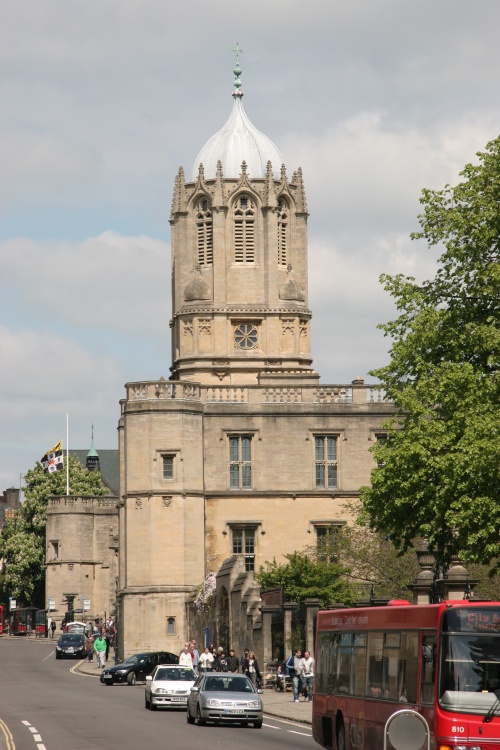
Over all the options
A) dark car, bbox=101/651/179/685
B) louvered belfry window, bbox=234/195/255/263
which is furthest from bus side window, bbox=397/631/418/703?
louvered belfry window, bbox=234/195/255/263

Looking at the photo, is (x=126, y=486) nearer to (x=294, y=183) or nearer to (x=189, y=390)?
(x=189, y=390)

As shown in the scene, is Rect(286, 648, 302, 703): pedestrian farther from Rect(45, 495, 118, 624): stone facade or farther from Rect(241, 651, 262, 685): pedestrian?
Rect(45, 495, 118, 624): stone facade

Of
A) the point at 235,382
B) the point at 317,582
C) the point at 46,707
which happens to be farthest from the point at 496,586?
the point at 235,382

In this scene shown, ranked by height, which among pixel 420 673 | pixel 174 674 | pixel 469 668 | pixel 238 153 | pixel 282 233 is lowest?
pixel 174 674

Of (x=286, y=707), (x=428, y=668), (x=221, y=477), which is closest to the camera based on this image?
(x=428, y=668)

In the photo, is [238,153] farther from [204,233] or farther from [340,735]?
[340,735]

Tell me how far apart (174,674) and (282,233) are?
4038 cm

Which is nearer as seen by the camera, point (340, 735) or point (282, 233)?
point (340, 735)

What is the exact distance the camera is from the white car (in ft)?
126

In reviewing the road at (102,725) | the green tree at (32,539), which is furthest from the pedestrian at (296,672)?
the green tree at (32,539)

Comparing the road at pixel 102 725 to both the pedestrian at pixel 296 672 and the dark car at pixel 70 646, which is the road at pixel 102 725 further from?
the dark car at pixel 70 646

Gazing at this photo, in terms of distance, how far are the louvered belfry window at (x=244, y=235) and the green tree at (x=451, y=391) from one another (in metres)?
35.8

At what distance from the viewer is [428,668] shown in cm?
2022

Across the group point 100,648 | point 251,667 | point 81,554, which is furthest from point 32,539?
point 251,667
